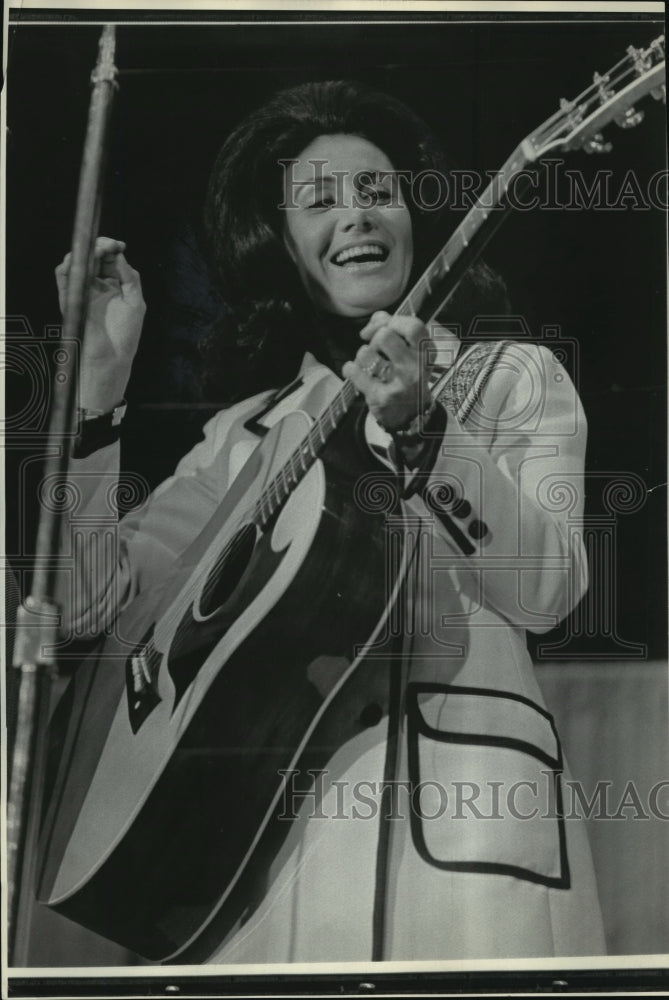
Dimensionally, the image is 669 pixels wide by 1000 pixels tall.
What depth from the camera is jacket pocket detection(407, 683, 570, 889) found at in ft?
8.17

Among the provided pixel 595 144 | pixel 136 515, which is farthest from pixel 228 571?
pixel 595 144

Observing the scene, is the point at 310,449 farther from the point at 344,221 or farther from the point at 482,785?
the point at 482,785

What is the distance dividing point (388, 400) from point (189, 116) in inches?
35.5

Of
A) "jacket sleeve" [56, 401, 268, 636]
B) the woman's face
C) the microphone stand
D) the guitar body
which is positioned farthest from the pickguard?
the woman's face

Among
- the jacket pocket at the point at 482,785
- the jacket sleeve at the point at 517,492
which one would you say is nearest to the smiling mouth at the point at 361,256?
the jacket sleeve at the point at 517,492

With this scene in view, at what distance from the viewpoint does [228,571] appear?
8.25ft

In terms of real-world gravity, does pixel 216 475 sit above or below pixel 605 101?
below

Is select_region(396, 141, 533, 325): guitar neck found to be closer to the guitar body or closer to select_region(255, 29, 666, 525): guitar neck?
select_region(255, 29, 666, 525): guitar neck

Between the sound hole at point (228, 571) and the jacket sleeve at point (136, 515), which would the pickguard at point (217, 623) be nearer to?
the sound hole at point (228, 571)

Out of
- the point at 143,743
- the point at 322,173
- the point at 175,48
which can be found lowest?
the point at 143,743

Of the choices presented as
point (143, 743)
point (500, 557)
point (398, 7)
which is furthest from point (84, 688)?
point (398, 7)

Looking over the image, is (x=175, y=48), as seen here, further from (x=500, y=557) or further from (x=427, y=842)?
(x=427, y=842)

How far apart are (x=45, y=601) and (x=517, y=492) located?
48.9 inches

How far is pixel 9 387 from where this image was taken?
2.53 meters
